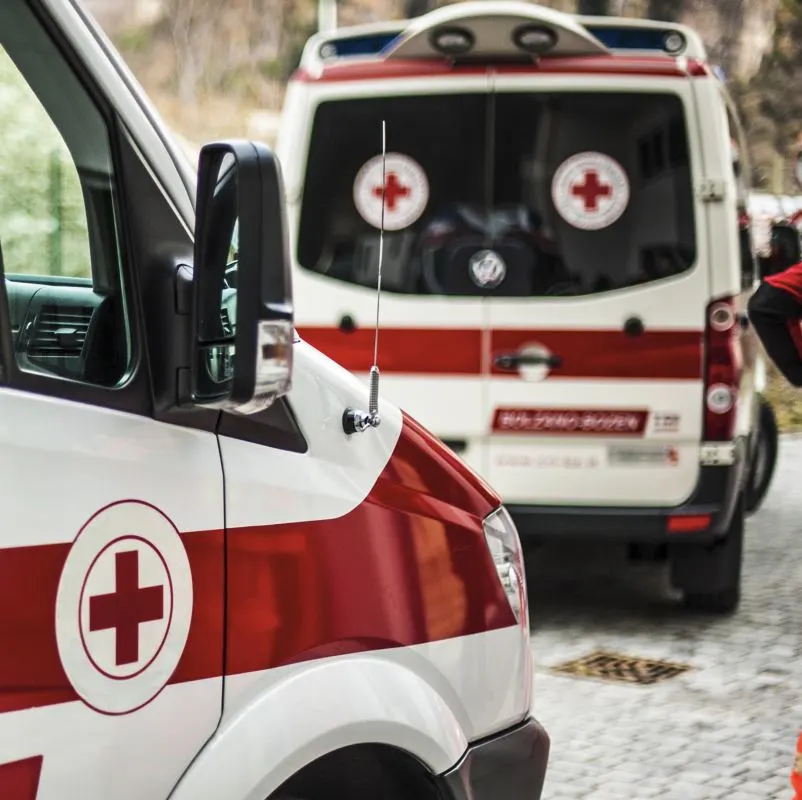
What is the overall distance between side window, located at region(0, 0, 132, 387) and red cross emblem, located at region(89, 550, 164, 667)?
26 cm

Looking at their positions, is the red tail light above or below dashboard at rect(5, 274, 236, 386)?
below

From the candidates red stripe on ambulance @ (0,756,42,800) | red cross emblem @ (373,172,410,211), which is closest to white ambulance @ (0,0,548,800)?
red stripe on ambulance @ (0,756,42,800)

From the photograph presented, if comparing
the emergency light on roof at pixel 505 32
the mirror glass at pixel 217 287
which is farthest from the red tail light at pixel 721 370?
the mirror glass at pixel 217 287

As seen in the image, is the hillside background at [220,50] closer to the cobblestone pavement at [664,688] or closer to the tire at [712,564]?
the cobblestone pavement at [664,688]

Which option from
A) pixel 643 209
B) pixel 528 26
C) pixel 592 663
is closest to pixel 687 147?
pixel 643 209

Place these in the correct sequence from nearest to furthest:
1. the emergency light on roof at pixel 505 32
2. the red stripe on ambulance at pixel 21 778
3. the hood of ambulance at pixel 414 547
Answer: the red stripe on ambulance at pixel 21 778, the hood of ambulance at pixel 414 547, the emergency light on roof at pixel 505 32

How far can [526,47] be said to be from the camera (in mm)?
6324

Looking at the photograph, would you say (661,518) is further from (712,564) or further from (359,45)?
(359,45)

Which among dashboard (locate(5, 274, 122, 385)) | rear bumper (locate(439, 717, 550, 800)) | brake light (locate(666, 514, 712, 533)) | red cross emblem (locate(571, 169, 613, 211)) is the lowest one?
brake light (locate(666, 514, 712, 533))

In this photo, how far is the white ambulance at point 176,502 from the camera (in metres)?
2.00

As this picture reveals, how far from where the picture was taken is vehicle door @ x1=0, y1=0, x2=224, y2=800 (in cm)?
196

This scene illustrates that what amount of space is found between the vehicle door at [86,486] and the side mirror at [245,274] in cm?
13

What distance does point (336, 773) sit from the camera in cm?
253

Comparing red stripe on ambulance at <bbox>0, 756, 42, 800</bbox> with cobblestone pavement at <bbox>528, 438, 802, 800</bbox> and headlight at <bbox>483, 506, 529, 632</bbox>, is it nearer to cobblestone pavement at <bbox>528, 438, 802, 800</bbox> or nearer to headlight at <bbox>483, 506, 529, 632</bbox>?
headlight at <bbox>483, 506, 529, 632</bbox>
